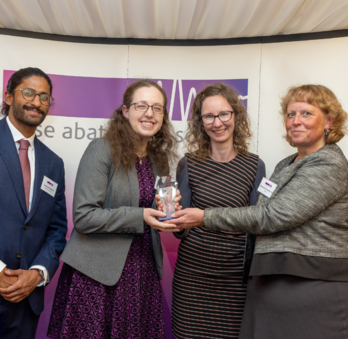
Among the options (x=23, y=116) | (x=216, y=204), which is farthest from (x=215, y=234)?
(x=23, y=116)

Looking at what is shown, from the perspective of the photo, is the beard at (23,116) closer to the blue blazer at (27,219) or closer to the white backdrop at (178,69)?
the blue blazer at (27,219)

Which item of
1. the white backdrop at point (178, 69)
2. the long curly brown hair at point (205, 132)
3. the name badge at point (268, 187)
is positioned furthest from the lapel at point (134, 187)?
the white backdrop at point (178, 69)

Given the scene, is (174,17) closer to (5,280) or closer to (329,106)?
(329,106)

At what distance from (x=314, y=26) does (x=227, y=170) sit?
5.50ft

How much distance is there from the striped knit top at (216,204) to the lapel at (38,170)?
1.01 m

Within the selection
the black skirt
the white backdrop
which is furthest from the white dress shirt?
the black skirt

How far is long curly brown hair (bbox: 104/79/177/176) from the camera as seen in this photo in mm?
2240

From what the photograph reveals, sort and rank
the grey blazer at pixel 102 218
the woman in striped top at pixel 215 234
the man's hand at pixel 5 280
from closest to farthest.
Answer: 1. the grey blazer at pixel 102 218
2. the man's hand at pixel 5 280
3. the woman in striped top at pixel 215 234

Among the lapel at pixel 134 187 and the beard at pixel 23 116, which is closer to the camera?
the lapel at pixel 134 187

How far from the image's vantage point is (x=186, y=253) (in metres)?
2.38

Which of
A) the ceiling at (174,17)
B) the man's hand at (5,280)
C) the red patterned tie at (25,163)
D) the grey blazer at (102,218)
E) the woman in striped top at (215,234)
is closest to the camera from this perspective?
the grey blazer at (102,218)

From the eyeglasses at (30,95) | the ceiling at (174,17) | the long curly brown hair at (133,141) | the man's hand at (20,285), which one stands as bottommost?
the man's hand at (20,285)

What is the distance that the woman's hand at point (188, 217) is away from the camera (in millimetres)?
2082

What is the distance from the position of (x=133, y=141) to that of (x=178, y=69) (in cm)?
147
